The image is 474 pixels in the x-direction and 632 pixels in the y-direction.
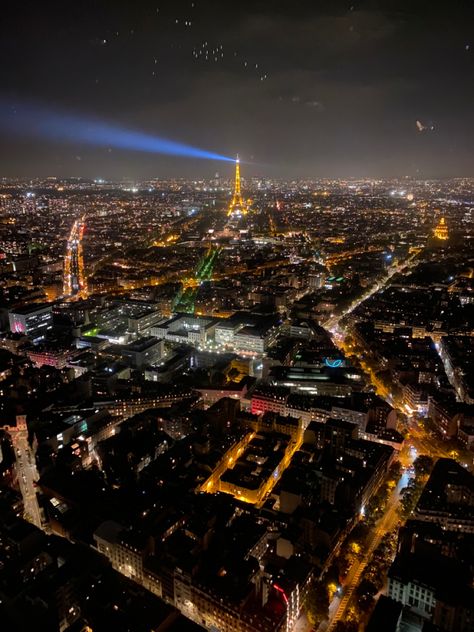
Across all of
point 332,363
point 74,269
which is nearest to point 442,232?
point 332,363

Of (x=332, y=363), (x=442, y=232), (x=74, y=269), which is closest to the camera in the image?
(x=332, y=363)

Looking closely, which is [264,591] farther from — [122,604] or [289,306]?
[289,306]

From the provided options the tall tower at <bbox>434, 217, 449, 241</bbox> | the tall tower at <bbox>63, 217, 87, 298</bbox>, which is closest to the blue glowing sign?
the tall tower at <bbox>63, 217, 87, 298</bbox>

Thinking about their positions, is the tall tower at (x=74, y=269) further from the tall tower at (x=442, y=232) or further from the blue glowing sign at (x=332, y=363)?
the tall tower at (x=442, y=232)

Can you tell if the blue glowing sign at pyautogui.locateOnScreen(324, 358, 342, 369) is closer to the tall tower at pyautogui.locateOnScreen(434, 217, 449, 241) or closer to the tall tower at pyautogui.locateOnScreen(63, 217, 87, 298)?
the tall tower at pyautogui.locateOnScreen(63, 217, 87, 298)

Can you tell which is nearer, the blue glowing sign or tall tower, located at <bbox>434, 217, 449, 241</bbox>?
the blue glowing sign

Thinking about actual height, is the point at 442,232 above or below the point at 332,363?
above

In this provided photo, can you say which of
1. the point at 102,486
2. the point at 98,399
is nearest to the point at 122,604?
the point at 102,486

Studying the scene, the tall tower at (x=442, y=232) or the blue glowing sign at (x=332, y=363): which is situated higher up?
the tall tower at (x=442, y=232)

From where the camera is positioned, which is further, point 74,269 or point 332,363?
point 74,269

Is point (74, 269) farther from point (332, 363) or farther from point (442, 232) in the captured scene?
point (442, 232)

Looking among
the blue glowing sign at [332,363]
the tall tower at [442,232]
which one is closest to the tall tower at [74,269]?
the blue glowing sign at [332,363]
